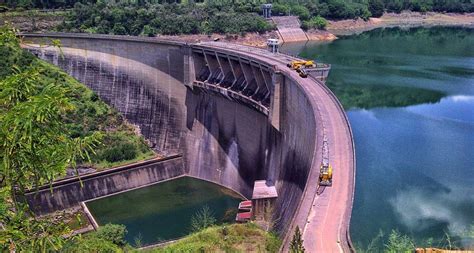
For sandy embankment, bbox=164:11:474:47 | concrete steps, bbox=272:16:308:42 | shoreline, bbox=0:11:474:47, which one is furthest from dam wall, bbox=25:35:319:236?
concrete steps, bbox=272:16:308:42

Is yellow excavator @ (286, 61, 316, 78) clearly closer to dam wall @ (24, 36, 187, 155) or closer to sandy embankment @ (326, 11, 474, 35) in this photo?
dam wall @ (24, 36, 187, 155)

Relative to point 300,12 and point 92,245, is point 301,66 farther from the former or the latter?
point 300,12

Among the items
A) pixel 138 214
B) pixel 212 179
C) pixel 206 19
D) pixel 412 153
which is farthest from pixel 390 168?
pixel 206 19

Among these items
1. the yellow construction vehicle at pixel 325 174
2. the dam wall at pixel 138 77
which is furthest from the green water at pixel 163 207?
the yellow construction vehicle at pixel 325 174

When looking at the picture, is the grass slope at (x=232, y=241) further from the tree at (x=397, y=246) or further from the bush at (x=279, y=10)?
the bush at (x=279, y=10)

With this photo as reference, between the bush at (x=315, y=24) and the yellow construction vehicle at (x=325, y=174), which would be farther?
the bush at (x=315, y=24)

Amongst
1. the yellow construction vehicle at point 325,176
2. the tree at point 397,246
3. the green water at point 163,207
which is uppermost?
the yellow construction vehicle at point 325,176
